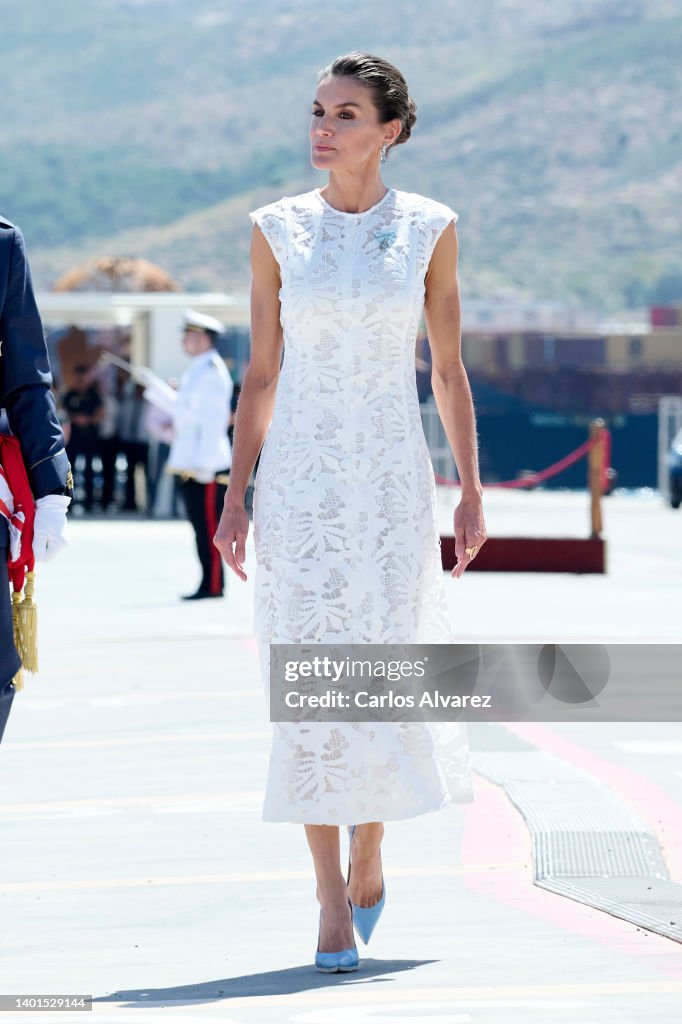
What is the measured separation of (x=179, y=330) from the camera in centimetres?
2725

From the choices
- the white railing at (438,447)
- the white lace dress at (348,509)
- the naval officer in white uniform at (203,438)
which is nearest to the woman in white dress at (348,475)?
the white lace dress at (348,509)

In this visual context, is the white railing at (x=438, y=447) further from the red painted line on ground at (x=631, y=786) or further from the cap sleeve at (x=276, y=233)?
the cap sleeve at (x=276, y=233)

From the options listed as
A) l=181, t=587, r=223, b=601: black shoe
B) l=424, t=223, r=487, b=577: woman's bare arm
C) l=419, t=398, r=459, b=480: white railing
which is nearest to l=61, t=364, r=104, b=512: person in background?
l=419, t=398, r=459, b=480: white railing

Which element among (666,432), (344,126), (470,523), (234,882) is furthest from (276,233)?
(666,432)

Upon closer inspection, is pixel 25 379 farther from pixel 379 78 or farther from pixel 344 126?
pixel 379 78

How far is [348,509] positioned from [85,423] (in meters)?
21.9

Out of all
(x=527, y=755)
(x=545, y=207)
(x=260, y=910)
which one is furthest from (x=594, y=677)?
(x=545, y=207)

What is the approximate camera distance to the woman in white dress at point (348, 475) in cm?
525

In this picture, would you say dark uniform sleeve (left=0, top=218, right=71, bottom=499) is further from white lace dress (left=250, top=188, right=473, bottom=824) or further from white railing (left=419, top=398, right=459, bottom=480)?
white railing (left=419, top=398, right=459, bottom=480)

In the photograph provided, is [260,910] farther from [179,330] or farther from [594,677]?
[179,330]

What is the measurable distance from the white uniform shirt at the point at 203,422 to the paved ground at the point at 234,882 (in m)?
3.60

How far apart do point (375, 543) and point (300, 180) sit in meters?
190

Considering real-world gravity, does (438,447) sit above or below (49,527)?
below

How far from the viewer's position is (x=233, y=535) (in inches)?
211
